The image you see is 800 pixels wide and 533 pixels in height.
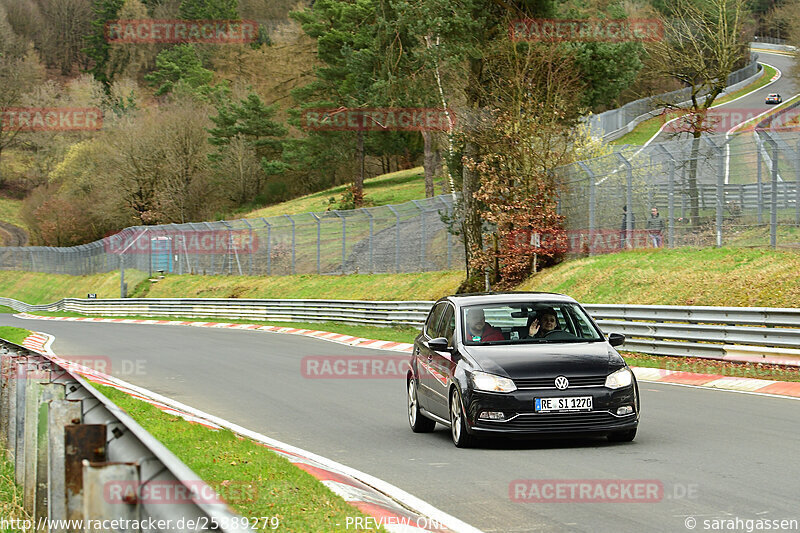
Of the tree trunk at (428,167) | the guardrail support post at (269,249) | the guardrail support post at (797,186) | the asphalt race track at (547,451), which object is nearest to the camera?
the asphalt race track at (547,451)

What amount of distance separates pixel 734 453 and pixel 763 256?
14.1 m

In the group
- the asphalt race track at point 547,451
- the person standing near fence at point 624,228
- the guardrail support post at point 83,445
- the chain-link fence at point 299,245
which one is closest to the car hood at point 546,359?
the asphalt race track at point 547,451

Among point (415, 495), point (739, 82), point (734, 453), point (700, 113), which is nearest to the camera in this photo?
point (415, 495)

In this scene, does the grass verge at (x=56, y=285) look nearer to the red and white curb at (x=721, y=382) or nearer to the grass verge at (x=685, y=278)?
the grass verge at (x=685, y=278)

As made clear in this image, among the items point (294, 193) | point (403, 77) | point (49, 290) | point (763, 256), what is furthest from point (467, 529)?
point (294, 193)

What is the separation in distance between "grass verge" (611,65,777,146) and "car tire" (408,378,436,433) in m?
A: 51.7

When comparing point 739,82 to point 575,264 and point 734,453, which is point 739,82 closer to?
point 575,264

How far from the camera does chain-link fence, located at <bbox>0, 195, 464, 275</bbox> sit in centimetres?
3791

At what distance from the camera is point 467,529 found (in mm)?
6574

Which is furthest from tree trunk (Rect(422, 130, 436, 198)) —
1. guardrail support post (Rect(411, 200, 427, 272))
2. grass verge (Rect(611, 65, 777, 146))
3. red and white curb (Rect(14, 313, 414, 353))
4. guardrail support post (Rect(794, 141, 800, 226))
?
guardrail support post (Rect(794, 141, 800, 226))

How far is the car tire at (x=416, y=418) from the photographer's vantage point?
11711mm

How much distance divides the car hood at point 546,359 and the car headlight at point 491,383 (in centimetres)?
5

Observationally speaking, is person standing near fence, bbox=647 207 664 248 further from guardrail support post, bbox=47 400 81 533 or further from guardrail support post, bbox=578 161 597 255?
guardrail support post, bbox=47 400 81 533

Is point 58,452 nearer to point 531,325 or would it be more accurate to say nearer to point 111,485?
point 111,485
